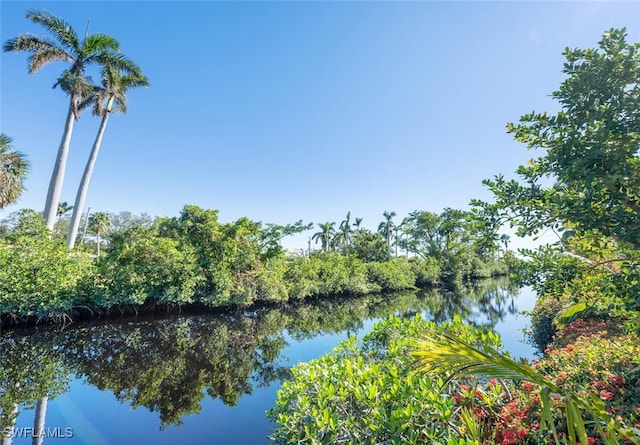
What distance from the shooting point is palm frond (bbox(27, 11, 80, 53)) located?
1265cm

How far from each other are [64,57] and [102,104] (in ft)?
8.48

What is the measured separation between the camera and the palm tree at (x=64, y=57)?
12377mm

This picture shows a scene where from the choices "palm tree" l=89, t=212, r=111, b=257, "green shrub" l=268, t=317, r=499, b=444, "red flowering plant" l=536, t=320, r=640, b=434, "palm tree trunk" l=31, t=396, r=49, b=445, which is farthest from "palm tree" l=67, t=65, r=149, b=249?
"palm tree" l=89, t=212, r=111, b=257

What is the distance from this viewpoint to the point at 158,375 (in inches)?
280

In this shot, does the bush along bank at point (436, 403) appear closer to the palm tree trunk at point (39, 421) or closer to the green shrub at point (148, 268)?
the palm tree trunk at point (39, 421)

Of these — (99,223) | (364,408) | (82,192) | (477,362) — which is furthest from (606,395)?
(99,223)

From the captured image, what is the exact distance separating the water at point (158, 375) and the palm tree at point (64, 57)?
6.68 meters

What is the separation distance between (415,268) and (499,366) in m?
34.7

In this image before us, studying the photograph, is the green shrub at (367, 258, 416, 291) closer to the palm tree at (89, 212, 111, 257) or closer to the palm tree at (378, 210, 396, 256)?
the palm tree at (378, 210, 396, 256)

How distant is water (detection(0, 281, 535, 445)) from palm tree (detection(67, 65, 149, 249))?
5606 millimetres

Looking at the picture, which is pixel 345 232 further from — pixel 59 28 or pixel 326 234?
pixel 59 28

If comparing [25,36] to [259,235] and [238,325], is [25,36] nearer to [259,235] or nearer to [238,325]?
[259,235]

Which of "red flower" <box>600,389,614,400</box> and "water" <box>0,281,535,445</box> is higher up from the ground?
"red flower" <box>600,389,614,400</box>

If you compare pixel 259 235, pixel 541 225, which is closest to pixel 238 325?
pixel 259 235
